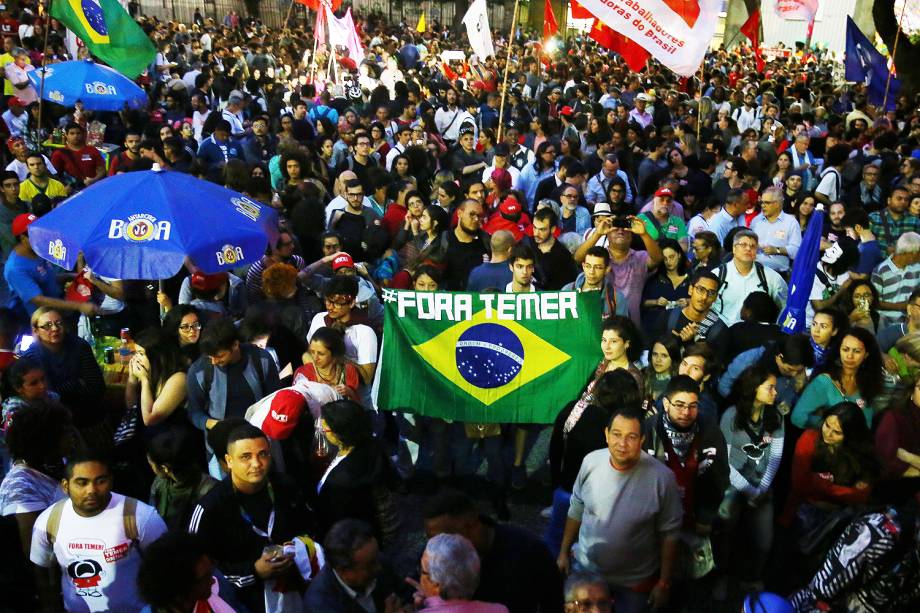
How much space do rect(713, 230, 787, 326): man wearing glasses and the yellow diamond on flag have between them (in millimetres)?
1765

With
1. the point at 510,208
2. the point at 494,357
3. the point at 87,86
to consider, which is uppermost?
the point at 87,86

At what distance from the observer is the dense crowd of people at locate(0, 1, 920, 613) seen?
3.55 m

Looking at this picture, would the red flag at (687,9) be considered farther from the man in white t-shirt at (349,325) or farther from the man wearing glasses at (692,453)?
the man wearing glasses at (692,453)

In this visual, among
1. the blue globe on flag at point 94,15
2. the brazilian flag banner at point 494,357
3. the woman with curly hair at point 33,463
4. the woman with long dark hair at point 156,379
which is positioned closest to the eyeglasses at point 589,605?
the brazilian flag banner at point 494,357

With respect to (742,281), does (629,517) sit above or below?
below

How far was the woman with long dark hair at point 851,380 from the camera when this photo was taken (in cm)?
502

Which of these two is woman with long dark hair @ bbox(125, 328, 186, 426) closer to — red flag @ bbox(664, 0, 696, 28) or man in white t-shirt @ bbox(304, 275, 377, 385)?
man in white t-shirt @ bbox(304, 275, 377, 385)

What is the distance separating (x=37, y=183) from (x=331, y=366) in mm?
5657

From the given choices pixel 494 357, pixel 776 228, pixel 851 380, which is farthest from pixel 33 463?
pixel 776 228

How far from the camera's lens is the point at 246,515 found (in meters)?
3.73

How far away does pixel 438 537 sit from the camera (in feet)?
10.7

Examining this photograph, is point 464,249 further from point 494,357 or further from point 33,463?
point 33,463

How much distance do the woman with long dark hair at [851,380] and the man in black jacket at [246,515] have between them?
3.01m

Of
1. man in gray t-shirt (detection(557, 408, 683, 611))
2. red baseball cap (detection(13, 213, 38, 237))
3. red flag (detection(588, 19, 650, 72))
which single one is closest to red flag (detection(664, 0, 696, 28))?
red flag (detection(588, 19, 650, 72))
